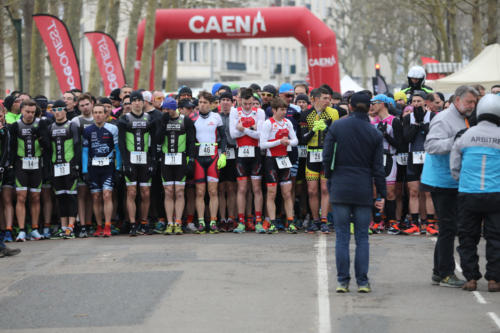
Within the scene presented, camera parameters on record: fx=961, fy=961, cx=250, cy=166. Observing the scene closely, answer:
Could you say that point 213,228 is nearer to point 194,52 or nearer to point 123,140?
point 123,140

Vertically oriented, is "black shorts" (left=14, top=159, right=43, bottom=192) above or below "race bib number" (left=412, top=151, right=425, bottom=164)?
below

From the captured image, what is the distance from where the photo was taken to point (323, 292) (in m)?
10.0

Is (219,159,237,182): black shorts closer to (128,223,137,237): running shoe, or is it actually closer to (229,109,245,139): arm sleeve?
(229,109,245,139): arm sleeve

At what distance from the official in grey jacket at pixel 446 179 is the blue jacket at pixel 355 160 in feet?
2.64

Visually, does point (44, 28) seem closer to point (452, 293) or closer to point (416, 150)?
point (416, 150)

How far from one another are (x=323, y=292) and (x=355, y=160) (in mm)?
1414

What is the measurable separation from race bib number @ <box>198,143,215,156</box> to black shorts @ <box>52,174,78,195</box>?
2.01 metres

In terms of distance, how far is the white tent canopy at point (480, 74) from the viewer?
2569cm

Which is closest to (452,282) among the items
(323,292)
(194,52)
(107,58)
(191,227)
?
(323,292)

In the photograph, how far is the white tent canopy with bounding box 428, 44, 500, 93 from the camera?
25.7 metres

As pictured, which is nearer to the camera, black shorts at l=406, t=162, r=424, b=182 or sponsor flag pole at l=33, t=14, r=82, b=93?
black shorts at l=406, t=162, r=424, b=182

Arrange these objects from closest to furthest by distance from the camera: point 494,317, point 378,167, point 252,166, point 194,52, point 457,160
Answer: point 494,317
point 378,167
point 457,160
point 252,166
point 194,52

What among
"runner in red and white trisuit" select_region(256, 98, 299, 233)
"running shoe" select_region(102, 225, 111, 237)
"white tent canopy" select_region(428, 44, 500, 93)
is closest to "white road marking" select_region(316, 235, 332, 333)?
"runner in red and white trisuit" select_region(256, 98, 299, 233)

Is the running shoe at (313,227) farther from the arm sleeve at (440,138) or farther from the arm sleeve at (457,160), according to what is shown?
the arm sleeve at (457,160)
